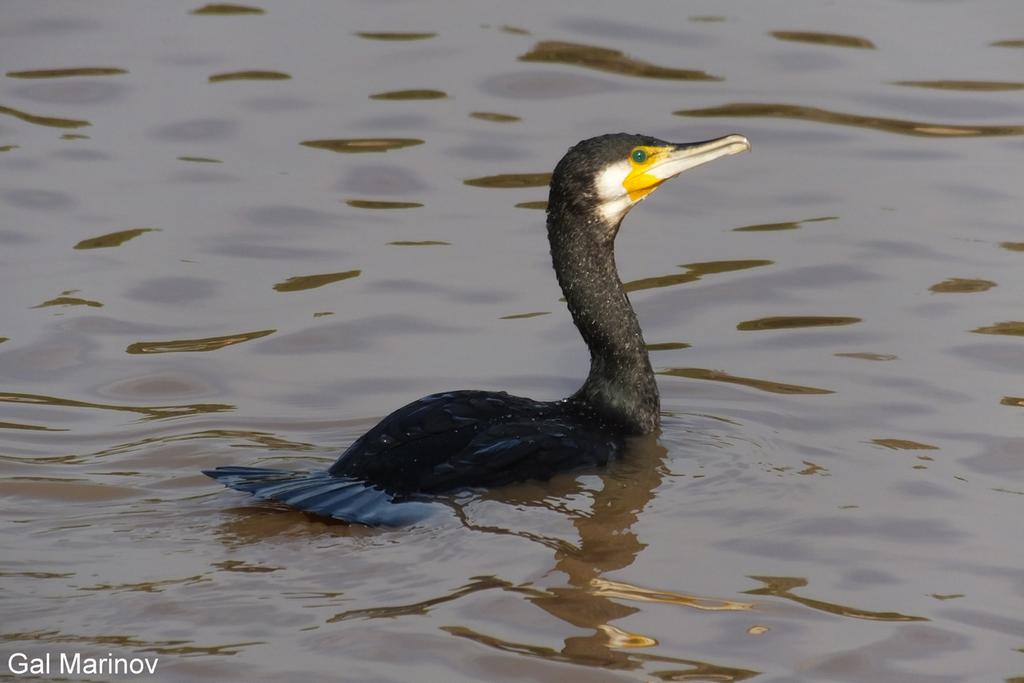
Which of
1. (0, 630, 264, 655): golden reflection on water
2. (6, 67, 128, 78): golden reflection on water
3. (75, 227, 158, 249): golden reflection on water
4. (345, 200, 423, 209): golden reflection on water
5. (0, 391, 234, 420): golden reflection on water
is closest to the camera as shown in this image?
(0, 630, 264, 655): golden reflection on water

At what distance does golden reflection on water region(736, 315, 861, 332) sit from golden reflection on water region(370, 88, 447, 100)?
3.24m

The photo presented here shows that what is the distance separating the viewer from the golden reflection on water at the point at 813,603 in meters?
5.62

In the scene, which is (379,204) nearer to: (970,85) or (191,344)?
(191,344)

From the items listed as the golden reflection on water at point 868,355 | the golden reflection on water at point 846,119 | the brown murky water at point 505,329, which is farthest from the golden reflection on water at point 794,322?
the golden reflection on water at point 846,119

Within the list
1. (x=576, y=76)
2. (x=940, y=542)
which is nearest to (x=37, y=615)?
(x=940, y=542)

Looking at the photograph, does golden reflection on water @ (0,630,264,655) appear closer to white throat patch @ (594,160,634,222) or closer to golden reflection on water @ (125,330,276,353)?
white throat patch @ (594,160,634,222)

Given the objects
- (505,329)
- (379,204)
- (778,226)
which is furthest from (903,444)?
(379,204)

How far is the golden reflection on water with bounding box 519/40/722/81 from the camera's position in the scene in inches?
433

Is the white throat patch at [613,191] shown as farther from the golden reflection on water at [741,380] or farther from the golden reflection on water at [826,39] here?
the golden reflection on water at [826,39]

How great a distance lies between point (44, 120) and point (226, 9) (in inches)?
66.4

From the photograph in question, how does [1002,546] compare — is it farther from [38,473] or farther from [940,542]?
[38,473]

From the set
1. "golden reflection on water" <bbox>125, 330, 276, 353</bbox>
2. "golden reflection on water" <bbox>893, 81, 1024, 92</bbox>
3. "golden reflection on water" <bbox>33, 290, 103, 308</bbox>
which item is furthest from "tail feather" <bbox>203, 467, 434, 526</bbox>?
"golden reflection on water" <bbox>893, 81, 1024, 92</bbox>

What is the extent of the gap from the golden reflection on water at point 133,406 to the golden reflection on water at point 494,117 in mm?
3602

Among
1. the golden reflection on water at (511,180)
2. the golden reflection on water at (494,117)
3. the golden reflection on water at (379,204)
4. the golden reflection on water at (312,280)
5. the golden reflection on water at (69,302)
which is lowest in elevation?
the golden reflection on water at (69,302)
